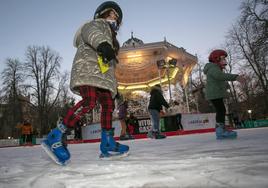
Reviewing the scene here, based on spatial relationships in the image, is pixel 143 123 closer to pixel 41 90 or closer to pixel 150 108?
pixel 150 108

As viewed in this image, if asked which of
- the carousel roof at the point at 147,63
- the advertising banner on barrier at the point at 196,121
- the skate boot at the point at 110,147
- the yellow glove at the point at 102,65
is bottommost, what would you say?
the skate boot at the point at 110,147

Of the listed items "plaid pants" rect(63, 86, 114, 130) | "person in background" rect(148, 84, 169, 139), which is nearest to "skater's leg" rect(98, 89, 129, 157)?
"plaid pants" rect(63, 86, 114, 130)

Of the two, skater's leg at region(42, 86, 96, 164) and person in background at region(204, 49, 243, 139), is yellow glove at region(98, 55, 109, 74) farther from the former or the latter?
person in background at region(204, 49, 243, 139)

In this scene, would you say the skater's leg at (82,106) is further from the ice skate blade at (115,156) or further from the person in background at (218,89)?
the person in background at (218,89)

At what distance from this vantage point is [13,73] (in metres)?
25.5

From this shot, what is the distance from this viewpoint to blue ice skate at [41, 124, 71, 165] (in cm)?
192

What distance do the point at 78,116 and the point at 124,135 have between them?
6.83m

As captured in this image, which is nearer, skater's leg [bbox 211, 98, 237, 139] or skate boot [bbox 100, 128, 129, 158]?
skate boot [bbox 100, 128, 129, 158]

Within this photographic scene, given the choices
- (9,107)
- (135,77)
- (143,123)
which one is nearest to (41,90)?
(9,107)

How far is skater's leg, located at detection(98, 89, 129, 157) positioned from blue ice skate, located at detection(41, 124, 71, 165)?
16.5 inches

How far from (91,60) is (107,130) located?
0.71 metres

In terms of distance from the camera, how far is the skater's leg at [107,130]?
2305 mm

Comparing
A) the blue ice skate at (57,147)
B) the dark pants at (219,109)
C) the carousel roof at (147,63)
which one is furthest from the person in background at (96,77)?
the carousel roof at (147,63)

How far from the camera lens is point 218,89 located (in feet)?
12.2
